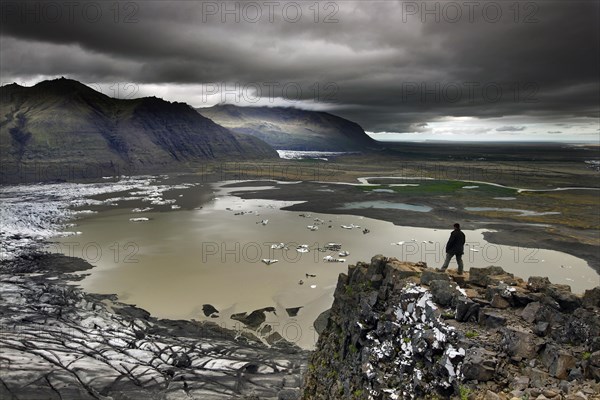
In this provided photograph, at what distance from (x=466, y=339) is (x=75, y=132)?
176 meters

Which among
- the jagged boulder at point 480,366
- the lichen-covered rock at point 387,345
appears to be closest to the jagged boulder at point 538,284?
the lichen-covered rock at point 387,345

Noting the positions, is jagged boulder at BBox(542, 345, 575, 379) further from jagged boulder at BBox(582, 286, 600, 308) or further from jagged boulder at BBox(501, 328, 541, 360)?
jagged boulder at BBox(582, 286, 600, 308)

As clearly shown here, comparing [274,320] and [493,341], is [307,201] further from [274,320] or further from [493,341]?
[493,341]

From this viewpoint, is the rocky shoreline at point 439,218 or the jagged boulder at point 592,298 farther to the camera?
the rocky shoreline at point 439,218

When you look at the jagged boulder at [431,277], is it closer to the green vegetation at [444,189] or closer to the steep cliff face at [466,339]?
the steep cliff face at [466,339]

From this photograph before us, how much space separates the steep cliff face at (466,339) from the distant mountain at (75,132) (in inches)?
5737

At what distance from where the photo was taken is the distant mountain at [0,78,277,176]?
450 ft

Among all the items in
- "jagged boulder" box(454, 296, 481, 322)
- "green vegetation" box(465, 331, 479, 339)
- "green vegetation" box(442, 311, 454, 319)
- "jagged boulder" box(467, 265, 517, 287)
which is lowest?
"green vegetation" box(465, 331, 479, 339)

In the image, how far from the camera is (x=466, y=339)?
10648 mm

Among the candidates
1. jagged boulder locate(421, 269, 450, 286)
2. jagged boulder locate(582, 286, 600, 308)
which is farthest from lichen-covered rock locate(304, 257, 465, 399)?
jagged boulder locate(582, 286, 600, 308)

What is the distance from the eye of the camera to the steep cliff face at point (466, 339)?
9.35 meters

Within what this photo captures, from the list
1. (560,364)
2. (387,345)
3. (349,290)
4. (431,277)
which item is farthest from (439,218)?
(560,364)

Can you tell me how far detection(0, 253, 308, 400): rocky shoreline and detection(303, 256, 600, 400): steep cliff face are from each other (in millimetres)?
7617

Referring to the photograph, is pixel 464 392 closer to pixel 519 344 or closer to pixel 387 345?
pixel 519 344
